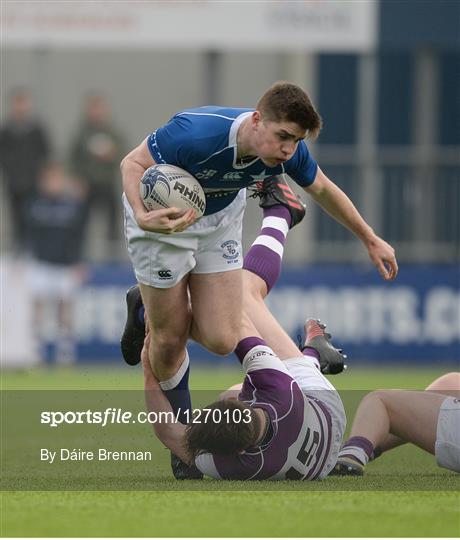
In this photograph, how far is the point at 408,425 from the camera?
6344 millimetres

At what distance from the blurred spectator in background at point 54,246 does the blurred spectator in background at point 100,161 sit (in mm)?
336

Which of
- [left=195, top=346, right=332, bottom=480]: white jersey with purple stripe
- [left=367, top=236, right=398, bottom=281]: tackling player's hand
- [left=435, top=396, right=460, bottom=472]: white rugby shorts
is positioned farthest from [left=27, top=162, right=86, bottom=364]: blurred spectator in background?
[left=435, top=396, right=460, bottom=472]: white rugby shorts

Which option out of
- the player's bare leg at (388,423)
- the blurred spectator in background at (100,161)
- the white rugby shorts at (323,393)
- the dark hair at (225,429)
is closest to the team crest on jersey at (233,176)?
the white rugby shorts at (323,393)

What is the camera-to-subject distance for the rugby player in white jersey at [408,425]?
623cm

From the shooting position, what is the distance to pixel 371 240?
712 centimetres

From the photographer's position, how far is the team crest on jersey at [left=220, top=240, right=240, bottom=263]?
7.32 meters

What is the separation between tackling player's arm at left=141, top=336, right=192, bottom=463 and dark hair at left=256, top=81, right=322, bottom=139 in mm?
1409

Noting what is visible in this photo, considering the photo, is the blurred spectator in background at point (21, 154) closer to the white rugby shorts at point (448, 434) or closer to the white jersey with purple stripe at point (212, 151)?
the white jersey with purple stripe at point (212, 151)

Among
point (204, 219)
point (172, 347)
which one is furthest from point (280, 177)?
point (172, 347)

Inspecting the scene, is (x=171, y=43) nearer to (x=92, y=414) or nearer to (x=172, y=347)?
(x=92, y=414)

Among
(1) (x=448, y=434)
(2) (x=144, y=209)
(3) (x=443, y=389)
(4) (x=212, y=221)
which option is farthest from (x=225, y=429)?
(4) (x=212, y=221)

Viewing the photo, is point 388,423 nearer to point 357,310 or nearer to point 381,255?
point 381,255

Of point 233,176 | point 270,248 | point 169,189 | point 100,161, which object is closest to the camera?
point 169,189

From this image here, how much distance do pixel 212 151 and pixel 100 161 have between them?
9.41 metres
